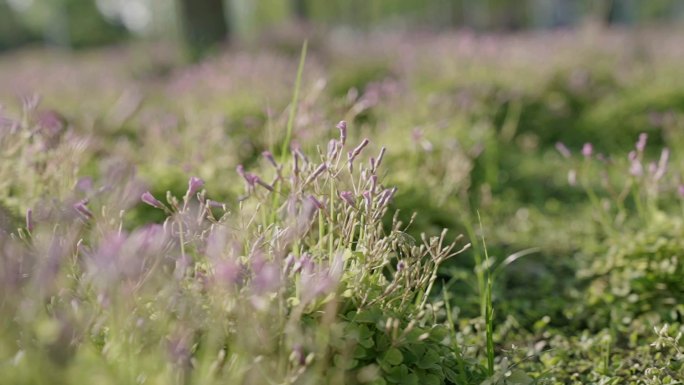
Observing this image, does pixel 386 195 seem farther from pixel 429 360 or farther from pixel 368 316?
pixel 429 360

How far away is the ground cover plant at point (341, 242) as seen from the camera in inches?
60.1

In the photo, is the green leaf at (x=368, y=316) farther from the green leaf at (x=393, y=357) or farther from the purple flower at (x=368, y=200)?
the purple flower at (x=368, y=200)

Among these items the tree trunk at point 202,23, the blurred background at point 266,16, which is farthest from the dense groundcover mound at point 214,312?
the blurred background at point 266,16

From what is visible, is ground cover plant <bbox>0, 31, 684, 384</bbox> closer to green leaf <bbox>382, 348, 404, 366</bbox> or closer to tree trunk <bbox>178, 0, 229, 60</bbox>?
green leaf <bbox>382, 348, 404, 366</bbox>

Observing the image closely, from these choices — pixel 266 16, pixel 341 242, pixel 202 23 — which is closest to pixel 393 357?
pixel 341 242

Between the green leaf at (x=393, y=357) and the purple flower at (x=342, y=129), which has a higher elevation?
the purple flower at (x=342, y=129)

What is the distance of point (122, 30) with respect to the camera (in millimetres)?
42562

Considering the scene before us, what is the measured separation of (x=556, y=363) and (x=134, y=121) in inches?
191

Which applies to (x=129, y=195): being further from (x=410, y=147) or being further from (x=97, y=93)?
(x=97, y=93)

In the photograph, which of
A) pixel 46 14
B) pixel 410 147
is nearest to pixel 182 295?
pixel 410 147

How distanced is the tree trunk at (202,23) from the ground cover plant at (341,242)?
4411mm

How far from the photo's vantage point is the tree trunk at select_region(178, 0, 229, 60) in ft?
37.4

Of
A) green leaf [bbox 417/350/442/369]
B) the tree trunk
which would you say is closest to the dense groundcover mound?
green leaf [bbox 417/350/442/369]

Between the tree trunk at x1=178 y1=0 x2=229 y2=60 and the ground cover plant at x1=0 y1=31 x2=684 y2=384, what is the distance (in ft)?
14.5
